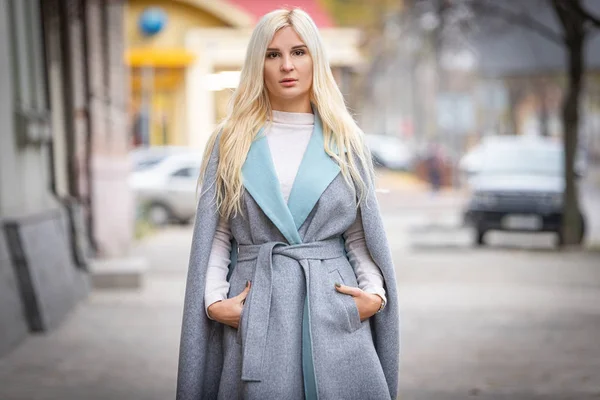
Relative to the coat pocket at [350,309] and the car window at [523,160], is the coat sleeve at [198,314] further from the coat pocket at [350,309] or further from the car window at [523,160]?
the car window at [523,160]

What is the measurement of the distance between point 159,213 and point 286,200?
20.0m

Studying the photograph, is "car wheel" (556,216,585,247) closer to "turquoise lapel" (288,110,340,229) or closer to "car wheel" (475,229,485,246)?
"car wheel" (475,229,485,246)

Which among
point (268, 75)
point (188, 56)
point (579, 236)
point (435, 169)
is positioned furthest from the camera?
point (435, 169)

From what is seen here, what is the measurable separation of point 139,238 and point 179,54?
9924mm

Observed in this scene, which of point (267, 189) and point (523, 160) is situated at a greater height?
point (267, 189)

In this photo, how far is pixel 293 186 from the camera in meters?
3.43

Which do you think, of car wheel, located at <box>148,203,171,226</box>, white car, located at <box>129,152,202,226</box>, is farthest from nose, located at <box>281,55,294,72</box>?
car wheel, located at <box>148,203,171,226</box>

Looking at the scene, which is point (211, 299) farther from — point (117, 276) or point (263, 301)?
point (117, 276)

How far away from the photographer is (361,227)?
141 inches

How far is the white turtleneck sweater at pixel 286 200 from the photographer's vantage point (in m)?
3.47

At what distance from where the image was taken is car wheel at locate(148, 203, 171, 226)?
23156mm

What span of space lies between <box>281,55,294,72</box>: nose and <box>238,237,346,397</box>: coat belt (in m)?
0.54

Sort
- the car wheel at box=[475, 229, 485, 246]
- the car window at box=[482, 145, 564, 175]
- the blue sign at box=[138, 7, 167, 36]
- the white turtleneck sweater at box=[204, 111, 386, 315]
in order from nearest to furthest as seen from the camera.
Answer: the white turtleneck sweater at box=[204, 111, 386, 315], the car wheel at box=[475, 229, 485, 246], the car window at box=[482, 145, 564, 175], the blue sign at box=[138, 7, 167, 36]

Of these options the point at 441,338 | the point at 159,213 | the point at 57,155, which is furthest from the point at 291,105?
the point at 159,213
